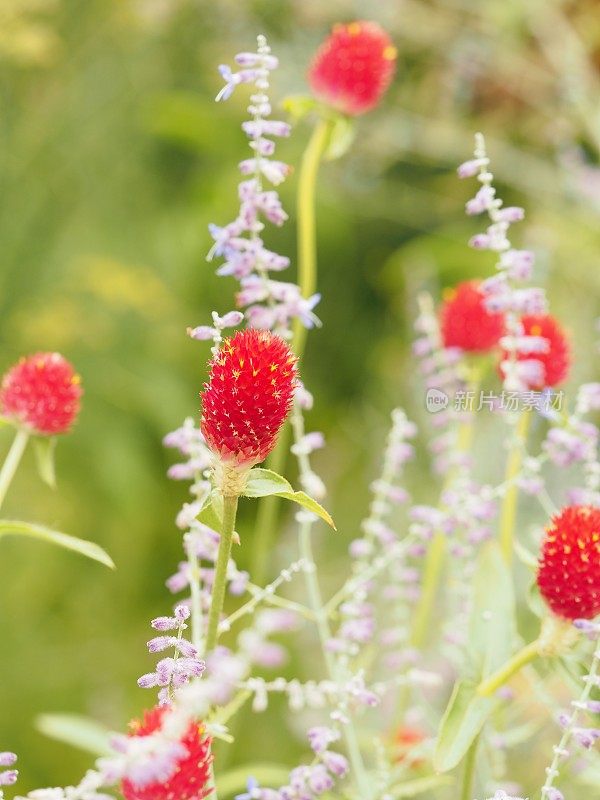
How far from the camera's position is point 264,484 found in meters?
0.33

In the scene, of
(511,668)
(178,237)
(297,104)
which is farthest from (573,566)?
(178,237)

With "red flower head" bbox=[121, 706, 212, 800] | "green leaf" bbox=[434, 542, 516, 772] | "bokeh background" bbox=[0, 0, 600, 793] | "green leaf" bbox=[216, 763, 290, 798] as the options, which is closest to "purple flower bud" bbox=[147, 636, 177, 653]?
"red flower head" bbox=[121, 706, 212, 800]

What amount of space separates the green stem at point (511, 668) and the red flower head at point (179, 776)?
0.45 feet

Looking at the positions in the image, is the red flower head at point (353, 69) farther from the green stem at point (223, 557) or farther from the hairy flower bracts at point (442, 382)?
the green stem at point (223, 557)

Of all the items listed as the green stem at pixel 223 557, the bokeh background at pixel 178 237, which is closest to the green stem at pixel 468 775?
the green stem at pixel 223 557

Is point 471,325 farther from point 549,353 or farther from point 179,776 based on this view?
point 179,776

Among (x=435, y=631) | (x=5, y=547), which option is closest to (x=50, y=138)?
(x=5, y=547)

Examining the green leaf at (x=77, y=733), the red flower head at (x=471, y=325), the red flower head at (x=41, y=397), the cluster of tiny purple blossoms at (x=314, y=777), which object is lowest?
the green leaf at (x=77, y=733)

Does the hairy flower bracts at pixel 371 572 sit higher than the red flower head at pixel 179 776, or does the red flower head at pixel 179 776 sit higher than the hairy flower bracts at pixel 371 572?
the hairy flower bracts at pixel 371 572

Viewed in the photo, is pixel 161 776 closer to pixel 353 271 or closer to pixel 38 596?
pixel 38 596

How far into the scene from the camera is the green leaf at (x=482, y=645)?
368mm

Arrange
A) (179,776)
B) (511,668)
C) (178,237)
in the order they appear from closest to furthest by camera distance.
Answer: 1. (179,776)
2. (511,668)
3. (178,237)

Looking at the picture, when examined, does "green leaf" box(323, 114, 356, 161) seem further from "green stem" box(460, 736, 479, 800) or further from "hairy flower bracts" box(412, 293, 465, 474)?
"green stem" box(460, 736, 479, 800)

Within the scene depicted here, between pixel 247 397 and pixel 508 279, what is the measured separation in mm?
195
